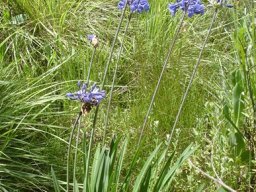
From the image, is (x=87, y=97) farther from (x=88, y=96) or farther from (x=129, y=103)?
(x=129, y=103)

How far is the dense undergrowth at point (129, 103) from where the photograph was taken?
7.86 feet

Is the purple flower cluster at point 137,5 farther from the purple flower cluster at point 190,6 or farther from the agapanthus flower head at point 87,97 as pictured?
the agapanthus flower head at point 87,97

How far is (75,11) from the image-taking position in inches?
165

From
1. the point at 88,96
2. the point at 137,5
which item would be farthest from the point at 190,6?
the point at 88,96

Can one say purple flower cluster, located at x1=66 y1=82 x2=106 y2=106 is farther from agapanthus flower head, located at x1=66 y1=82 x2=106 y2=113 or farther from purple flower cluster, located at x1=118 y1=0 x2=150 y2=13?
purple flower cluster, located at x1=118 y1=0 x2=150 y2=13

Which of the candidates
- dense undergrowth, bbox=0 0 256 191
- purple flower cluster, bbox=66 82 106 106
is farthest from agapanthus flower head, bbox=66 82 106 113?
dense undergrowth, bbox=0 0 256 191

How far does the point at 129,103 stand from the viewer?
3.29 metres

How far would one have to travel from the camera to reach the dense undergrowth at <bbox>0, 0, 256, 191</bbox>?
2.40 m

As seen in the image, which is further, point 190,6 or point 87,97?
point 190,6

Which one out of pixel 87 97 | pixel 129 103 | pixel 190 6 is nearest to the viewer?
pixel 87 97

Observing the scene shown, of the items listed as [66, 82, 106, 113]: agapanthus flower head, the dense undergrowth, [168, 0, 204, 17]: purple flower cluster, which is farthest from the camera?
the dense undergrowth

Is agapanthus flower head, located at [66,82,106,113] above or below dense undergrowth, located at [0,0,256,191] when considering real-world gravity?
above

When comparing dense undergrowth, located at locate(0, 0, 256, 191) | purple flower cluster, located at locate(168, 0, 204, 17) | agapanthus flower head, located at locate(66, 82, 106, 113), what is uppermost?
purple flower cluster, located at locate(168, 0, 204, 17)

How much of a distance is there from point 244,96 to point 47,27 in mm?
1863
